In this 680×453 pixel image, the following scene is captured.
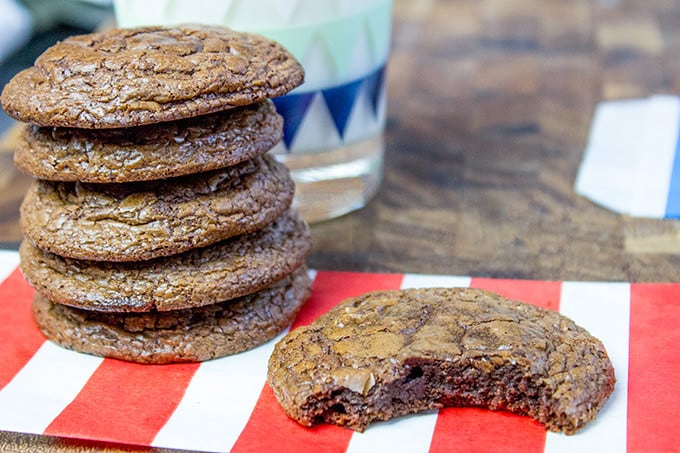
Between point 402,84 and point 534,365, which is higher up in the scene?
point 534,365

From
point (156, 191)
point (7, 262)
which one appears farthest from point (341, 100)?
point (7, 262)

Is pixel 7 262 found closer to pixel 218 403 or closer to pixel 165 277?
pixel 165 277

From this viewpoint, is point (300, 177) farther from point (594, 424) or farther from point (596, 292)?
point (594, 424)

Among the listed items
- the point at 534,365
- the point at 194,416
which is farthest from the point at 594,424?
the point at 194,416

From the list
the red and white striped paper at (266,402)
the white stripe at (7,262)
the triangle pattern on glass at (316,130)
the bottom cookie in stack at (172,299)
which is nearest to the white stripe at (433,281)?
the red and white striped paper at (266,402)

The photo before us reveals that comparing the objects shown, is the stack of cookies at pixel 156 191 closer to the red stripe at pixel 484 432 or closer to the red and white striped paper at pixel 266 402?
the red and white striped paper at pixel 266 402

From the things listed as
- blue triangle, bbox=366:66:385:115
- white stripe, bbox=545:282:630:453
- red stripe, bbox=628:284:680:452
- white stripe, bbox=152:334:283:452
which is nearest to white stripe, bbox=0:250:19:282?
white stripe, bbox=152:334:283:452

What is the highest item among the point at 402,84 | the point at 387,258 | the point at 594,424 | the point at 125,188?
the point at 125,188
